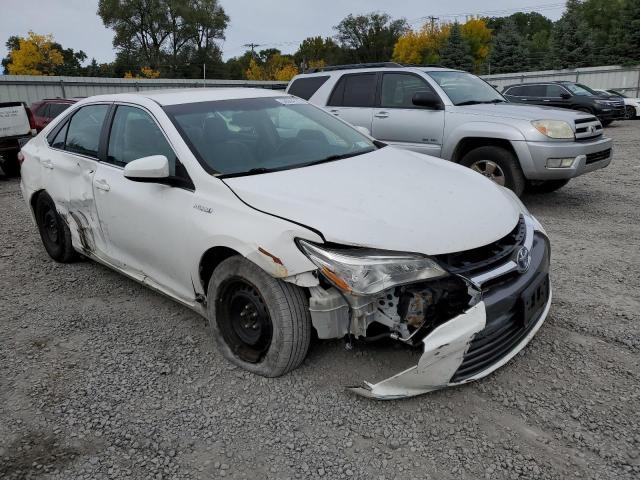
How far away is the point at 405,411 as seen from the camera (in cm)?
265

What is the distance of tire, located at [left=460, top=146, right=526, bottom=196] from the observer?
6246 mm

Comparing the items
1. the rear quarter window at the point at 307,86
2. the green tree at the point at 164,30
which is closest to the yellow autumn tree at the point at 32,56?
the green tree at the point at 164,30

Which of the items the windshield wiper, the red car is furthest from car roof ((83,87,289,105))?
the red car

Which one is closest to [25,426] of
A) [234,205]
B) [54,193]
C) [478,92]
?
[234,205]

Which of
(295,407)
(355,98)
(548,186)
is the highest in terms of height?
(355,98)

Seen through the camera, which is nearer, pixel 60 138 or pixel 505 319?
pixel 505 319

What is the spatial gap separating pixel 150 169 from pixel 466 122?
4530 millimetres

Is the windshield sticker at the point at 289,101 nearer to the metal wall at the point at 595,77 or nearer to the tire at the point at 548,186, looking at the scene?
the tire at the point at 548,186

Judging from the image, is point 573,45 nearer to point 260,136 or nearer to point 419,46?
point 419,46

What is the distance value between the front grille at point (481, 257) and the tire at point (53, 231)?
11.3 ft

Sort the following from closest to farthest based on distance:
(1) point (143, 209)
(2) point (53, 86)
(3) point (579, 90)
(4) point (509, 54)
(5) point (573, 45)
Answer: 1. (1) point (143, 209)
2. (3) point (579, 90)
3. (2) point (53, 86)
4. (5) point (573, 45)
5. (4) point (509, 54)

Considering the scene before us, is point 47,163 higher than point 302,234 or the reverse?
higher

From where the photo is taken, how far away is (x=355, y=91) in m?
7.63

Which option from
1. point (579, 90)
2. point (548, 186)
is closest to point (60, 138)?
point (548, 186)
